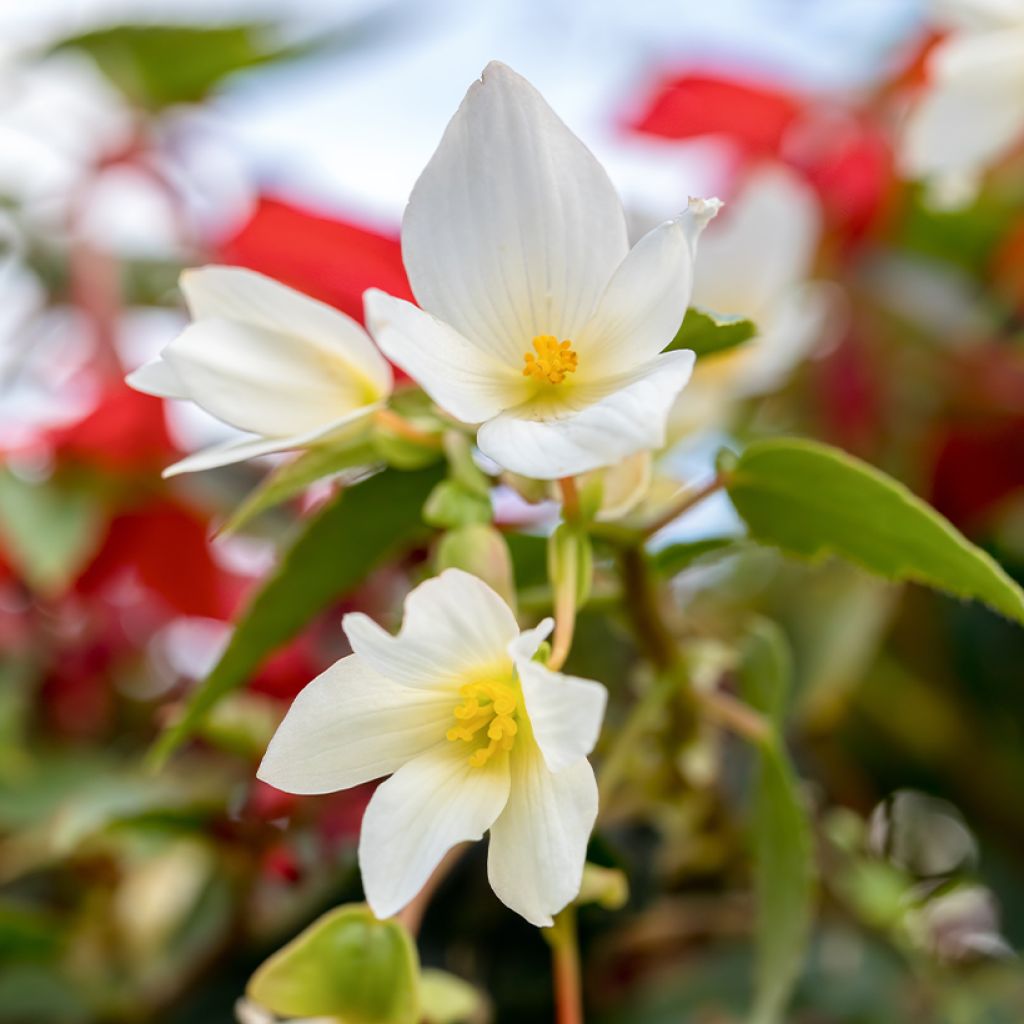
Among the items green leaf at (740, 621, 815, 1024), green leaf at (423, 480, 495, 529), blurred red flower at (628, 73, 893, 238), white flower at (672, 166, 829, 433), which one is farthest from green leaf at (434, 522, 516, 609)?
blurred red flower at (628, 73, 893, 238)

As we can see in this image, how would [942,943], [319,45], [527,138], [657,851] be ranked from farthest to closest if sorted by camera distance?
[319,45], [942,943], [657,851], [527,138]

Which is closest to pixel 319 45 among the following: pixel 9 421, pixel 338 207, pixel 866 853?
pixel 338 207

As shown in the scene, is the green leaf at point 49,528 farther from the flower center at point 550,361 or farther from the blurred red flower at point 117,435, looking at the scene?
the flower center at point 550,361

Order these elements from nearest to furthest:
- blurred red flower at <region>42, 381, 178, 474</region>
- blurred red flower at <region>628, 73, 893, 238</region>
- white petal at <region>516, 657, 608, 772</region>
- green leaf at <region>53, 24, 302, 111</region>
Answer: white petal at <region>516, 657, 608, 772</region>, blurred red flower at <region>42, 381, 178, 474</region>, blurred red flower at <region>628, 73, 893, 238</region>, green leaf at <region>53, 24, 302, 111</region>

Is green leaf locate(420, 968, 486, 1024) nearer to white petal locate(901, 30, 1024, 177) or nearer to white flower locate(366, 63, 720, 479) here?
white flower locate(366, 63, 720, 479)

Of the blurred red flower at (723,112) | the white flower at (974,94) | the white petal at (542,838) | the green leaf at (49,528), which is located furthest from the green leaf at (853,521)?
the blurred red flower at (723,112)

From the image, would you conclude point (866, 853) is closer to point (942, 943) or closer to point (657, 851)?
point (942, 943)
